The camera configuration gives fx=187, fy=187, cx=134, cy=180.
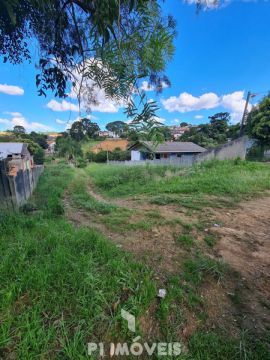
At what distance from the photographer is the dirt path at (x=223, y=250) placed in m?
1.62

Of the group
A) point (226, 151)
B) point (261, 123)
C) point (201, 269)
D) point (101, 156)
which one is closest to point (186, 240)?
point (201, 269)

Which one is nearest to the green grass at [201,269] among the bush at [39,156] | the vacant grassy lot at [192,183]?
the vacant grassy lot at [192,183]

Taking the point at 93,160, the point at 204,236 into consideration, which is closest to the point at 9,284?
the point at 204,236

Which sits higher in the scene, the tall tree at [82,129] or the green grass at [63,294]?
the tall tree at [82,129]

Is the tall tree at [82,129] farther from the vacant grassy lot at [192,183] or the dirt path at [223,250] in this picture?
the vacant grassy lot at [192,183]

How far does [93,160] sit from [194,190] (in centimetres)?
2354

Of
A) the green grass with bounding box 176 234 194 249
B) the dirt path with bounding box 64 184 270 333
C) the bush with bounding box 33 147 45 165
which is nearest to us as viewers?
the dirt path with bounding box 64 184 270 333

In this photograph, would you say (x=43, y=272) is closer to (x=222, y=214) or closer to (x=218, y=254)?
(x=218, y=254)

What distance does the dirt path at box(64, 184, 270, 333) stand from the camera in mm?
1619

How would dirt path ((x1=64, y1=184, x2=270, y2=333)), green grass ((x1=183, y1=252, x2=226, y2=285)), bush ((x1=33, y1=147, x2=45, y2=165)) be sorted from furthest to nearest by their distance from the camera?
bush ((x1=33, y1=147, x2=45, y2=165))
green grass ((x1=183, y1=252, x2=226, y2=285))
dirt path ((x1=64, y1=184, x2=270, y2=333))

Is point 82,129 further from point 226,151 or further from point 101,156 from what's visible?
point 101,156

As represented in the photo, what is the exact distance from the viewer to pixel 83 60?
144 centimetres

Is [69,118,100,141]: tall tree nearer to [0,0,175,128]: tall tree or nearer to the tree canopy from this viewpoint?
[0,0,175,128]: tall tree

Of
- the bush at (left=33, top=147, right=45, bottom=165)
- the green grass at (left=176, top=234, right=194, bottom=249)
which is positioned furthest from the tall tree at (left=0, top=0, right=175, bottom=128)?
the bush at (left=33, top=147, right=45, bottom=165)
